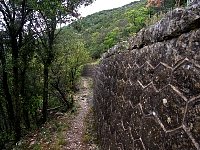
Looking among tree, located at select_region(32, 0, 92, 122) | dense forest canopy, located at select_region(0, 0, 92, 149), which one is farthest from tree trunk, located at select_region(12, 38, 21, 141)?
tree, located at select_region(32, 0, 92, 122)

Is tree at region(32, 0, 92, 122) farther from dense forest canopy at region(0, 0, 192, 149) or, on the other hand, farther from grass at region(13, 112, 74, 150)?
grass at region(13, 112, 74, 150)

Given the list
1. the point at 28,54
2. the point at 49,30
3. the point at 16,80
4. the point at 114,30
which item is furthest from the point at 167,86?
the point at 114,30

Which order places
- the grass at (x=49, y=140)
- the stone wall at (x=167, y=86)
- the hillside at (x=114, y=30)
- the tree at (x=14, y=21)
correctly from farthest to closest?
the hillside at (x=114, y=30), the tree at (x=14, y=21), the grass at (x=49, y=140), the stone wall at (x=167, y=86)

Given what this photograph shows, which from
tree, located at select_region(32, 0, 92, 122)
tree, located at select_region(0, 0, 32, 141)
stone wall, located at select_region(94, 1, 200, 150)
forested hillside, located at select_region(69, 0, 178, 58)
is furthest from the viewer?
forested hillside, located at select_region(69, 0, 178, 58)

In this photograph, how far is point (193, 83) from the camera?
7.22 ft

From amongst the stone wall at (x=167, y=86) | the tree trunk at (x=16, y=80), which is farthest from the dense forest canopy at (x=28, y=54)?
the stone wall at (x=167, y=86)

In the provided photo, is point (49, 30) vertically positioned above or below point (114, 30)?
above

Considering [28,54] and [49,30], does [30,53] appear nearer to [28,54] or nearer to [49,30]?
[28,54]

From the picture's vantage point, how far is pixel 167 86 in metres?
2.67

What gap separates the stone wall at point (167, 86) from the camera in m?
2.21

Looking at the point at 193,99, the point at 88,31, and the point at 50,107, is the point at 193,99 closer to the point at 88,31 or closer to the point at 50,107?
the point at 50,107

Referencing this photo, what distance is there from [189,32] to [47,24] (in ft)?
44.8

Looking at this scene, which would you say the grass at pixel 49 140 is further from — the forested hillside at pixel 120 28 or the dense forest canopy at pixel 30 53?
the forested hillside at pixel 120 28

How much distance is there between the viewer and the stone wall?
221 cm
